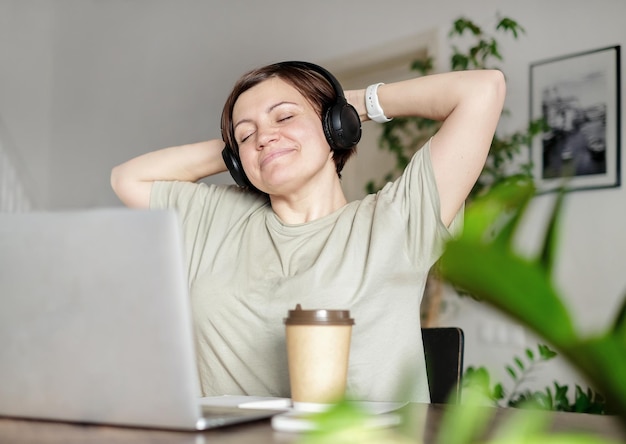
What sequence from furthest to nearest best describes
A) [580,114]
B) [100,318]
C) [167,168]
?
[580,114] → [167,168] → [100,318]

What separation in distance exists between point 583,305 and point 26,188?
455 cm

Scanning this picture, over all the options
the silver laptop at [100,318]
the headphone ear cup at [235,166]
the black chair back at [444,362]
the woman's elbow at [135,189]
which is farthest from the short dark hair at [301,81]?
the silver laptop at [100,318]

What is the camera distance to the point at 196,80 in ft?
16.6

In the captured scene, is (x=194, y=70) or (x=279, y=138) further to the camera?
(x=194, y=70)

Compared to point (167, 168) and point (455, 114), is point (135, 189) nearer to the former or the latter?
point (167, 168)

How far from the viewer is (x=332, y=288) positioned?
4.45ft

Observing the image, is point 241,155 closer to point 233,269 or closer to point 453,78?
point 233,269

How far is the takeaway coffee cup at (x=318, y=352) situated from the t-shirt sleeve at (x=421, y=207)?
56cm

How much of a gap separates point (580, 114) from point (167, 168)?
1.96 meters

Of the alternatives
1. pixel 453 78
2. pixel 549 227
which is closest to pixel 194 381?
pixel 549 227

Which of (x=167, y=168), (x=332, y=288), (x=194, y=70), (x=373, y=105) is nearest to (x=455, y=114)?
(x=373, y=105)

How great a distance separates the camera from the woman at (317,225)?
136cm

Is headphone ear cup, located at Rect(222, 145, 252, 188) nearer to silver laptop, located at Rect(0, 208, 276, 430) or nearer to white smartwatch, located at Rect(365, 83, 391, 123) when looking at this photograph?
white smartwatch, located at Rect(365, 83, 391, 123)

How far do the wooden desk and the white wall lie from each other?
1687 mm
